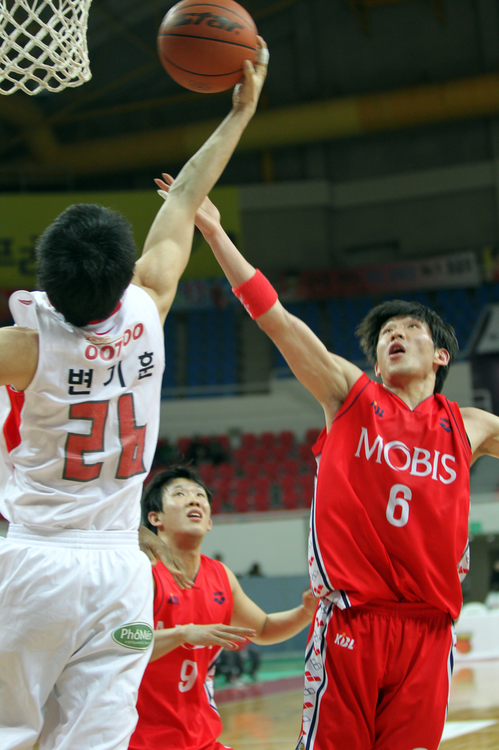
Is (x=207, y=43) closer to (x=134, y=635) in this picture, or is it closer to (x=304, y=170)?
(x=134, y=635)

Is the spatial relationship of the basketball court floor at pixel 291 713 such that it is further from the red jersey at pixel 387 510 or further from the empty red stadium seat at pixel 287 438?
the empty red stadium seat at pixel 287 438

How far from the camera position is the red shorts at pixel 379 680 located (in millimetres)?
2436

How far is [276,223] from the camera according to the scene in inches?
744

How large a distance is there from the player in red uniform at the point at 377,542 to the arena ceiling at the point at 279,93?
16012 mm

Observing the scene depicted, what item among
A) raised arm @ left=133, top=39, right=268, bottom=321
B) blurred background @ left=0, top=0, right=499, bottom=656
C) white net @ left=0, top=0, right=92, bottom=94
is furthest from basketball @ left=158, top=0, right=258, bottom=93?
blurred background @ left=0, top=0, right=499, bottom=656

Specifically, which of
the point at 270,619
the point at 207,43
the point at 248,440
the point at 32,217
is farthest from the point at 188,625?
the point at 32,217

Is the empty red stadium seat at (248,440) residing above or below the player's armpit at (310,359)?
below

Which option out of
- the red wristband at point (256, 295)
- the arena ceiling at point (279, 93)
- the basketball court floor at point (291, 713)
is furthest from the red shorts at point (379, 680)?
the arena ceiling at point (279, 93)

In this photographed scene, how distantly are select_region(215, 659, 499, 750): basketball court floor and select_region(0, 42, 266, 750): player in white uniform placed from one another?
3794 millimetres

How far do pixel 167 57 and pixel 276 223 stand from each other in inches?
628

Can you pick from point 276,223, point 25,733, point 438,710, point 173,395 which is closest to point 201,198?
point 25,733

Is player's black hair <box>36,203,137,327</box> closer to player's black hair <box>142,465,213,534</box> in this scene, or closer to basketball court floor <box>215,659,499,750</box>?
player's black hair <box>142,465,213,534</box>

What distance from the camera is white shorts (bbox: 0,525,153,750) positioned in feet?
6.01

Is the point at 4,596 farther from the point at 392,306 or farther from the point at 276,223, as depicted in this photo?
the point at 276,223
